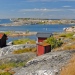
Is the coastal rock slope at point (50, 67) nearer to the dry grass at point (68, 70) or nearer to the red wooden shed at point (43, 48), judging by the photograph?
the dry grass at point (68, 70)

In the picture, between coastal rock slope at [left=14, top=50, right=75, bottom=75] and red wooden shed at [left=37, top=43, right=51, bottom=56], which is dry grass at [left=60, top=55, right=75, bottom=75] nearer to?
coastal rock slope at [left=14, top=50, right=75, bottom=75]

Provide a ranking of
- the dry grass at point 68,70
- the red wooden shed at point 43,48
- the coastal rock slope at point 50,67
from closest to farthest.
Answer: the dry grass at point 68,70
the coastal rock slope at point 50,67
the red wooden shed at point 43,48

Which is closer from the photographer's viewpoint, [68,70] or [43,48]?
[68,70]

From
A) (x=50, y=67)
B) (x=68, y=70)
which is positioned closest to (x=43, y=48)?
(x=50, y=67)

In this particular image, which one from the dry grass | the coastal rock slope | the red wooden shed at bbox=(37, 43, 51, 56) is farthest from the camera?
the red wooden shed at bbox=(37, 43, 51, 56)

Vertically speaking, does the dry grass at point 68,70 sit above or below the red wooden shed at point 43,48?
above

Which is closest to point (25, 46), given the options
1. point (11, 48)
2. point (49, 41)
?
point (11, 48)

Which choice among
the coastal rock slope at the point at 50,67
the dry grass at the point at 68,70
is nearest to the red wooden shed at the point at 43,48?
the coastal rock slope at the point at 50,67

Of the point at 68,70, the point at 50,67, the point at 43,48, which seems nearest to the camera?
the point at 68,70

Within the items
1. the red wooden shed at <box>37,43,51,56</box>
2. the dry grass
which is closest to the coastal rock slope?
the dry grass

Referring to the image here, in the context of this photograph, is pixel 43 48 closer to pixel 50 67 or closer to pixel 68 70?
pixel 50 67

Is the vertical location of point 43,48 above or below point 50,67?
below

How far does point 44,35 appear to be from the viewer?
2258 inches

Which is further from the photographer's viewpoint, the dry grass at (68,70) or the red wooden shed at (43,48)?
the red wooden shed at (43,48)
